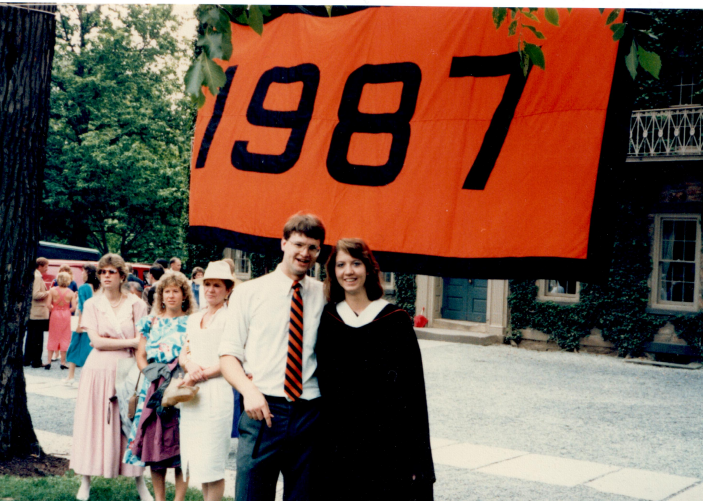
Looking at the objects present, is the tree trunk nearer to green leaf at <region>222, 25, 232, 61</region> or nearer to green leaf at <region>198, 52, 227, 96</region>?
green leaf at <region>222, 25, 232, 61</region>

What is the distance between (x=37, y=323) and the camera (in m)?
12.5

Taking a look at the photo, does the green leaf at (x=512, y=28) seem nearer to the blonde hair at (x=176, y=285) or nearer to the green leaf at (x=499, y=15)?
the green leaf at (x=499, y=15)

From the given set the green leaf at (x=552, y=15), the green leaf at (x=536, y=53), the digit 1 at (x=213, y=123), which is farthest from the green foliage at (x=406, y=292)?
the green leaf at (x=536, y=53)

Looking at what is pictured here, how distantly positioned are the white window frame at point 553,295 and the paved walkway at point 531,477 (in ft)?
33.2

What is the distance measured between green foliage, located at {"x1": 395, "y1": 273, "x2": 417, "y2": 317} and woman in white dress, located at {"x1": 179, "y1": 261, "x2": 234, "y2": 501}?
14.7 metres

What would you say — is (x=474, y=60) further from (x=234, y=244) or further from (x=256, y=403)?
(x=256, y=403)

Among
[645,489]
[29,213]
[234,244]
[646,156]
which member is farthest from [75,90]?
[646,156]

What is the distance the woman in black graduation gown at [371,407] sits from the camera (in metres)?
3.40

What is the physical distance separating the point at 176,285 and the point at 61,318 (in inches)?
328

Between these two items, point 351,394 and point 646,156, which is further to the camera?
point 646,156

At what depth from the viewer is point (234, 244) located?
458 centimetres

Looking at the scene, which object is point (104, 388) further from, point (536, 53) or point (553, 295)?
point (553, 295)

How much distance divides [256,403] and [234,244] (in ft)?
4.94

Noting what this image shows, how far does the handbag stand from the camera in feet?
16.0
